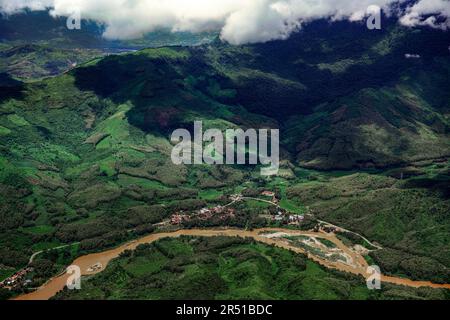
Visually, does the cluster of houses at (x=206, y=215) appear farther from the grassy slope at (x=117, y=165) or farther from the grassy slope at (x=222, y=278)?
the grassy slope at (x=222, y=278)

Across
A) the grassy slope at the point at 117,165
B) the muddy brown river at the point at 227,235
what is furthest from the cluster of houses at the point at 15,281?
the grassy slope at the point at 117,165

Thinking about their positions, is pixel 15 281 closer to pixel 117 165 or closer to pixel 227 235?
pixel 227 235

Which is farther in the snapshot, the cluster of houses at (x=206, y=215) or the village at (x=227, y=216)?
the cluster of houses at (x=206, y=215)

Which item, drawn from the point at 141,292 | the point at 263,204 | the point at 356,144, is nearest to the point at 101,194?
the point at 263,204

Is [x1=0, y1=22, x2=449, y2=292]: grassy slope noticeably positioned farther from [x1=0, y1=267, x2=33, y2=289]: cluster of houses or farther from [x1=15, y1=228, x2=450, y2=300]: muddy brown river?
[x1=0, y1=267, x2=33, y2=289]: cluster of houses

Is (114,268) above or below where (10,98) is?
below

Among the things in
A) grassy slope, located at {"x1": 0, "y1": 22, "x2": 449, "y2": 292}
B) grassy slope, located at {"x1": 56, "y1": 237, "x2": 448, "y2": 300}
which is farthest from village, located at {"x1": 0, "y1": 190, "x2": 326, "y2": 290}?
grassy slope, located at {"x1": 56, "y1": 237, "x2": 448, "y2": 300}

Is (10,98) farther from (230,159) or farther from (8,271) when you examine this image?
(8,271)
